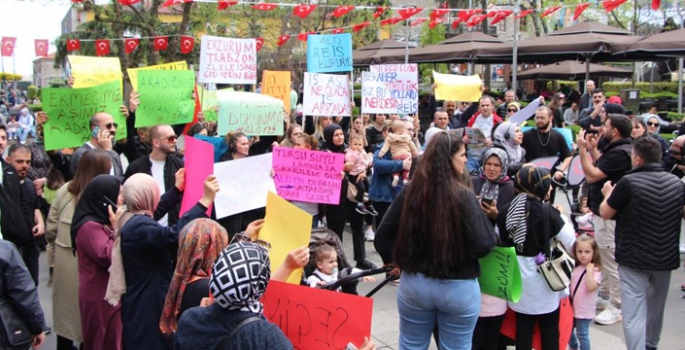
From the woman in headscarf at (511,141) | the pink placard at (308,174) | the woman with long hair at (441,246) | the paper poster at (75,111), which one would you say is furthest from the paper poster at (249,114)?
the woman with long hair at (441,246)

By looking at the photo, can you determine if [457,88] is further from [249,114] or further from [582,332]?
[582,332]

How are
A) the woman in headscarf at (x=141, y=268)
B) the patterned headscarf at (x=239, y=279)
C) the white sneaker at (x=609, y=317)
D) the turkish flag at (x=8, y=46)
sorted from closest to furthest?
the patterned headscarf at (x=239, y=279) < the woman in headscarf at (x=141, y=268) < the white sneaker at (x=609, y=317) < the turkish flag at (x=8, y=46)

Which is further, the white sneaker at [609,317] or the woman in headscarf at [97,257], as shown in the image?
the white sneaker at [609,317]

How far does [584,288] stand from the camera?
5.16m

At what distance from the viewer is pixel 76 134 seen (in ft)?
21.8

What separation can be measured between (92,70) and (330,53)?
11.2 ft

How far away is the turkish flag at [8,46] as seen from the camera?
58.2 ft

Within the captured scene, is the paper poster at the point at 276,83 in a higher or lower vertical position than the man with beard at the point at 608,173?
higher

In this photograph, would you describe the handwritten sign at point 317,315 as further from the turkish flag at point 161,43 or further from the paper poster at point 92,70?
the turkish flag at point 161,43

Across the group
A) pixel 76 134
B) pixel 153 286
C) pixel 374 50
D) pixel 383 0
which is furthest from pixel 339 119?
pixel 383 0

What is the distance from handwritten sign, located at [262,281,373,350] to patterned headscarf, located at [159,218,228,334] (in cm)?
33

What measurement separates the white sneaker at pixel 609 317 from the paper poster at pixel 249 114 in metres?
3.59

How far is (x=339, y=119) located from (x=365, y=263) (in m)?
3.78

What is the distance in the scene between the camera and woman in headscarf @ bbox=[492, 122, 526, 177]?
7.27m
